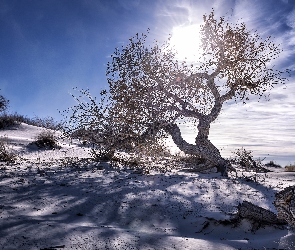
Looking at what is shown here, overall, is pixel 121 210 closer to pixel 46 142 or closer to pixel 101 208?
pixel 101 208

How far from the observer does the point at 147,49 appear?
8.98 m

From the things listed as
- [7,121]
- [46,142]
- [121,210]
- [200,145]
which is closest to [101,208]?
[121,210]

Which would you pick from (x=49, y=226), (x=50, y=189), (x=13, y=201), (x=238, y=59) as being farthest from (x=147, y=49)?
(x=49, y=226)

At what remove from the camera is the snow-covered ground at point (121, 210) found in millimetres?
2961

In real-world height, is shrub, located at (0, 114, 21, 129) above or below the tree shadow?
above

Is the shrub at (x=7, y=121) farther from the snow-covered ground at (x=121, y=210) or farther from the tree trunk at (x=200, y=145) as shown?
the tree trunk at (x=200, y=145)

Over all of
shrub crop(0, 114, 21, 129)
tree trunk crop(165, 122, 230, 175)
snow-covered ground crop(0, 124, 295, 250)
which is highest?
shrub crop(0, 114, 21, 129)

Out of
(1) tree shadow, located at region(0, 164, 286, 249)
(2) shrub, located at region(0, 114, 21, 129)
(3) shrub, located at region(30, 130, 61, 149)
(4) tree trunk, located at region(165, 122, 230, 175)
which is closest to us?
(1) tree shadow, located at region(0, 164, 286, 249)

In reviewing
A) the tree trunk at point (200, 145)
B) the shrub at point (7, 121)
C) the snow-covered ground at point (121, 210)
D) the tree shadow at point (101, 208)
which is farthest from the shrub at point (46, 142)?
the tree trunk at point (200, 145)

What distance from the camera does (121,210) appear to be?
14.4 ft

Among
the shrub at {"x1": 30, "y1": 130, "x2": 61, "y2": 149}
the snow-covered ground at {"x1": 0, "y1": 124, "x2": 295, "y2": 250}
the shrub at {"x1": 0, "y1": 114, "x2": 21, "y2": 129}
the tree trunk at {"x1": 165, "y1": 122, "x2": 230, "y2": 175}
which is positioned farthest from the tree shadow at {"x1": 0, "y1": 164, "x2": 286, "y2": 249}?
the shrub at {"x1": 0, "y1": 114, "x2": 21, "y2": 129}

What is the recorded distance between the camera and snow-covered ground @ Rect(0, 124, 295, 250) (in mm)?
2961

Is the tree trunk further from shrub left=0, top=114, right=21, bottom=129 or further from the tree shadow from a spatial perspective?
shrub left=0, top=114, right=21, bottom=129

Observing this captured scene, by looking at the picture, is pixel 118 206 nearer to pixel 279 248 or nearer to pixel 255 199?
pixel 279 248
